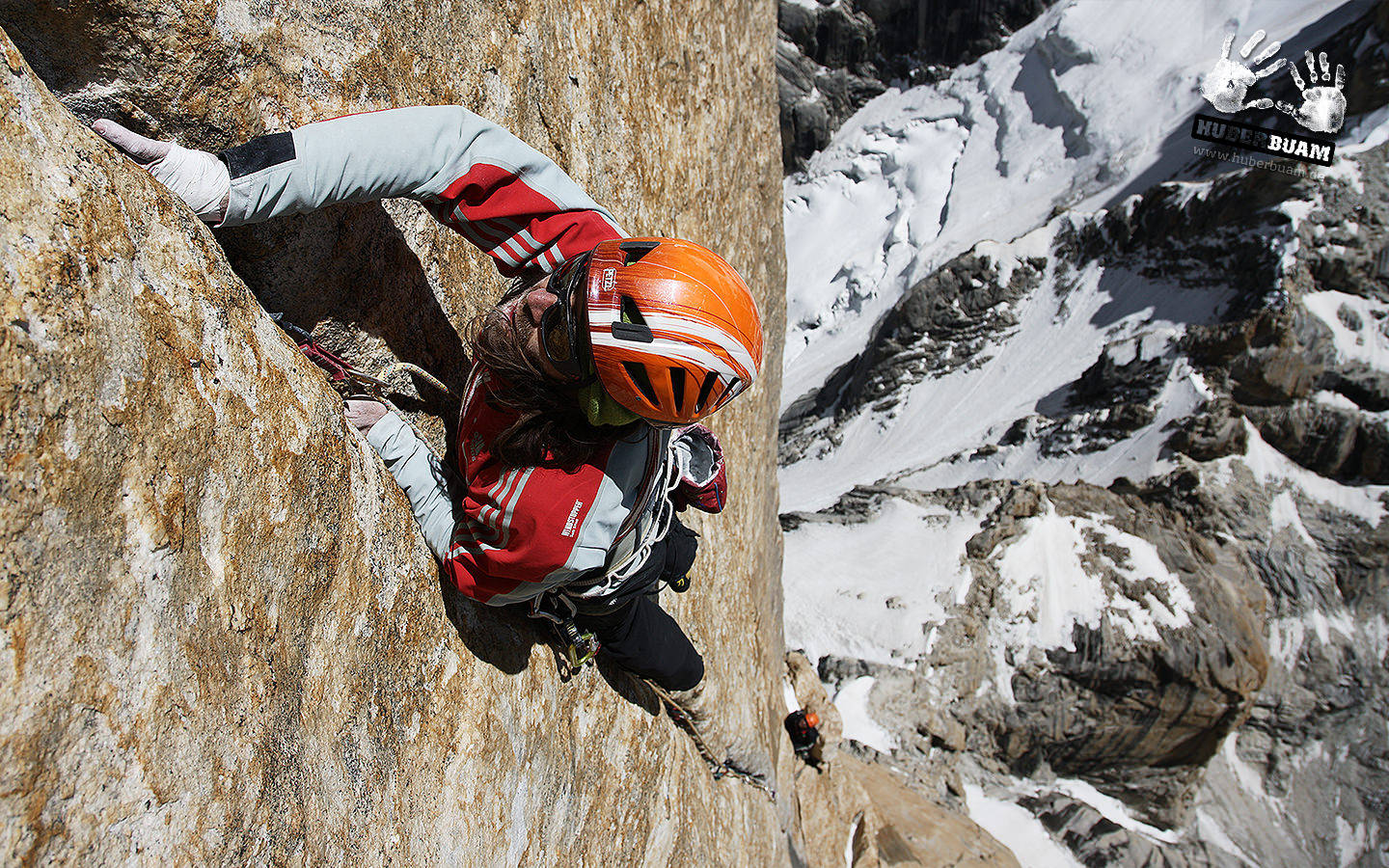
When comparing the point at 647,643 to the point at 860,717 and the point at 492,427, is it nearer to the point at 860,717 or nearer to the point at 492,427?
the point at 492,427

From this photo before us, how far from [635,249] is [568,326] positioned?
0.33 meters

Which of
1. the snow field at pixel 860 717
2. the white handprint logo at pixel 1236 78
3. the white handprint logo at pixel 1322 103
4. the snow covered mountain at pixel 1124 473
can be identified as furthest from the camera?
the white handprint logo at pixel 1236 78

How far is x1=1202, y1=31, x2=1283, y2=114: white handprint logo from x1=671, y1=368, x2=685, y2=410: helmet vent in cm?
5409

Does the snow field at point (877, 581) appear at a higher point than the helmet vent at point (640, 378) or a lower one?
lower

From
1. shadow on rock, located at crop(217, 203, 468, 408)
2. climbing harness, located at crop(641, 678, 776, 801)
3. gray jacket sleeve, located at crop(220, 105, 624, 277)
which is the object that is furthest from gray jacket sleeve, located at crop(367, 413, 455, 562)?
climbing harness, located at crop(641, 678, 776, 801)

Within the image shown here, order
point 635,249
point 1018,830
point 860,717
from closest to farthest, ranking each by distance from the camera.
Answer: point 635,249 → point 1018,830 → point 860,717

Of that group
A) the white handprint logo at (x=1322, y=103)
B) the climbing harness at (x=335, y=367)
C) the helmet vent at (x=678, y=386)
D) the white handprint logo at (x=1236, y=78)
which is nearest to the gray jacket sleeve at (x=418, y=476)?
the climbing harness at (x=335, y=367)

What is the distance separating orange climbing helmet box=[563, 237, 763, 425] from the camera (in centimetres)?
235

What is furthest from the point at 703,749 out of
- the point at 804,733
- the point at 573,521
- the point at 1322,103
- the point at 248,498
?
the point at 1322,103

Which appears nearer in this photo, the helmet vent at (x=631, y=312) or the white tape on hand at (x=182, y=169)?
the white tape on hand at (x=182, y=169)

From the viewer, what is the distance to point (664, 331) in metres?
2.35

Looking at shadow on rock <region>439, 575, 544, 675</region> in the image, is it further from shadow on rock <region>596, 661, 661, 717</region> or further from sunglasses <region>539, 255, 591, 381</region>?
sunglasses <region>539, 255, 591, 381</region>

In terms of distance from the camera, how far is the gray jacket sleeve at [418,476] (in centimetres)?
267

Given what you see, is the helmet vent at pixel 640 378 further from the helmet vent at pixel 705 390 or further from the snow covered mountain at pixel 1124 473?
the snow covered mountain at pixel 1124 473
